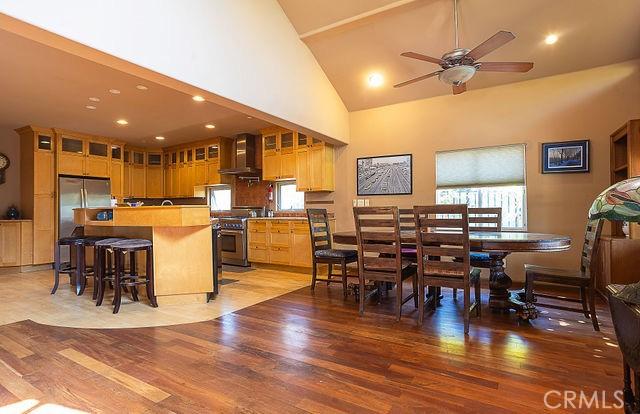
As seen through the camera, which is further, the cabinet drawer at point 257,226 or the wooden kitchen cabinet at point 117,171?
the wooden kitchen cabinet at point 117,171

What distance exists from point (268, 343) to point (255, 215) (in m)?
4.04

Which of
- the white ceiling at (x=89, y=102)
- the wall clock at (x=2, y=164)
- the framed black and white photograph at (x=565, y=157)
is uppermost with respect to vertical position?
the white ceiling at (x=89, y=102)

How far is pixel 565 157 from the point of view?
13.1 feet

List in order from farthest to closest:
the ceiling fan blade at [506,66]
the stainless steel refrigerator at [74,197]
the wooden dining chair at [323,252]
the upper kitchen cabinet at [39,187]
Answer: the stainless steel refrigerator at [74,197]
the upper kitchen cabinet at [39,187]
the wooden dining chair at [323,252]
the ceiling fan blade at [506,66]

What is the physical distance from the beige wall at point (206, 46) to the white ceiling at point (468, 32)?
0.41 m

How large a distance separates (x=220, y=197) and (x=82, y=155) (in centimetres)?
266

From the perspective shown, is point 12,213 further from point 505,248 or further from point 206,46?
point 505,248

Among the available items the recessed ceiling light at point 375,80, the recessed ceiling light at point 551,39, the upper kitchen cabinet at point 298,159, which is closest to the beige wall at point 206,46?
the recessed ceiling light at point 375,80

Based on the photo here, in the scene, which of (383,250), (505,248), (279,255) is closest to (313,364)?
(383,250)

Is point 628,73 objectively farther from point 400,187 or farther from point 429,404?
point 429,404

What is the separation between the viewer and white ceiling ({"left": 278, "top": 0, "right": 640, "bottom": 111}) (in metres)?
3.37

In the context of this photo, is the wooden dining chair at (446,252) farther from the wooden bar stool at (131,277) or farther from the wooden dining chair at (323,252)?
the wooden bar stool at (131,277)

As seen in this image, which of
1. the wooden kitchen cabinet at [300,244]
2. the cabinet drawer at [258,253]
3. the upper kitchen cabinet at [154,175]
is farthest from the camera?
the upper kitchen cabinet at [154,175]

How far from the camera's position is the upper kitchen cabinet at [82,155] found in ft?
20.0
